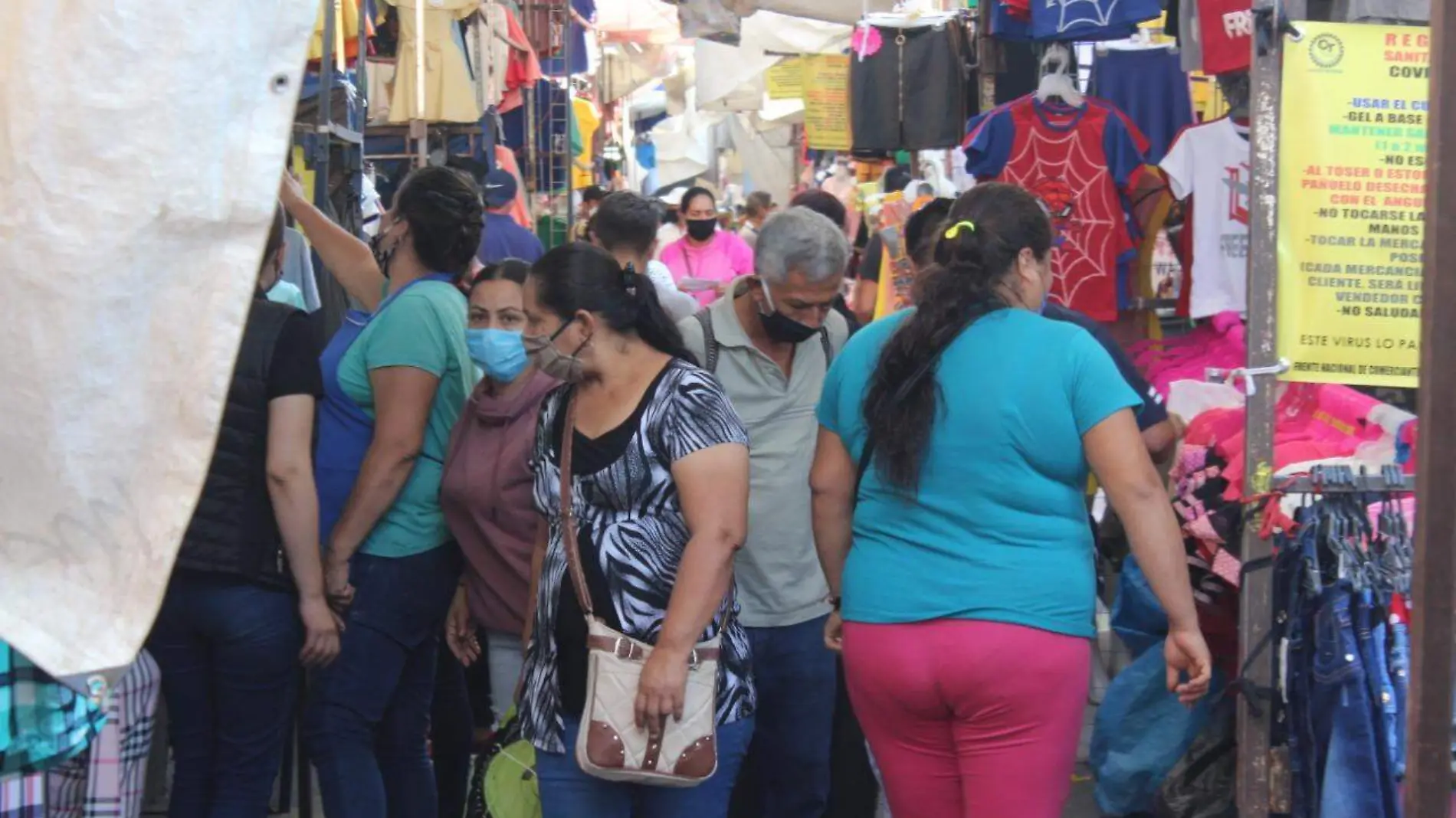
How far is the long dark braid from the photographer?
3.42 m

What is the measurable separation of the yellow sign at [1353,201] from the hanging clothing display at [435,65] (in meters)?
5.83

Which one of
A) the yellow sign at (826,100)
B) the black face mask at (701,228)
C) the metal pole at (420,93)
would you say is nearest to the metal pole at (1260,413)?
the metal pole at (420,93)

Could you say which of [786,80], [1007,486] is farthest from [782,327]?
[786,80]

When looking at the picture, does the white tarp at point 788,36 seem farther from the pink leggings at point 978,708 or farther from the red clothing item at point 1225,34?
the pink leggings at point 978,708

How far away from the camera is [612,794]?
3494 millimetres

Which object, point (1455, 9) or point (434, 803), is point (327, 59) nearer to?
point (434, 803)

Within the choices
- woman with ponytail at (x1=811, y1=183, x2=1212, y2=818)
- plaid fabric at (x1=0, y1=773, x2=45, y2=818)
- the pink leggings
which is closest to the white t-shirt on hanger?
woman with ponytail at (x1=811, y1=183, x2=1212, y2=818)

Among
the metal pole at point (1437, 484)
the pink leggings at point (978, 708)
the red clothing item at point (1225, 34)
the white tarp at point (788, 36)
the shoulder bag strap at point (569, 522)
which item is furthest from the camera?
the white tarp at point (788, 36)

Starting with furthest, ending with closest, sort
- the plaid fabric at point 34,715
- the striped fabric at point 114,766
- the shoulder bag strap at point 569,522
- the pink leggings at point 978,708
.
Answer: the striped fabric at point 114,766 < the shoulder bag strap at point 569,522 < the pink leggings at point 978,708 < the plaid fabric at point 34,715

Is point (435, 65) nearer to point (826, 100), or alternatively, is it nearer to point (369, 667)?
point (826, 100)

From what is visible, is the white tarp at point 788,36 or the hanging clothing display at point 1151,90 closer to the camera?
the hanging clothing display at point 1151,90

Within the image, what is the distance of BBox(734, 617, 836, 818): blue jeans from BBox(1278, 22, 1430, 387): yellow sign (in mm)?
A: 1422

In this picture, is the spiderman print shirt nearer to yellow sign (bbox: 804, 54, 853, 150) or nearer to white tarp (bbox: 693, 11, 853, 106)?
white tarp (bbox: 693, 11, 853, 106)

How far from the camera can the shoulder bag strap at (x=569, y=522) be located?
11.2ft
